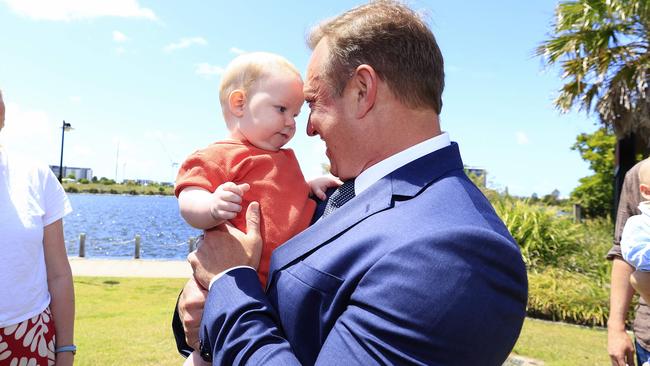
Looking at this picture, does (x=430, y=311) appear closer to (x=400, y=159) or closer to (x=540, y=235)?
(x=400, y=159)

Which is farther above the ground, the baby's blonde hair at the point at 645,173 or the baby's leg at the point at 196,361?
the baby's blonde hair at the point at 645,173

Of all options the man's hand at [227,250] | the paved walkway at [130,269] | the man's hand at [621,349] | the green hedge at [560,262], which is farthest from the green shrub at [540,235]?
the man's hand at [227,250]

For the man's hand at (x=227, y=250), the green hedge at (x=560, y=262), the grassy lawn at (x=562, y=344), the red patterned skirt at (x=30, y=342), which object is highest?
the man's hand at (x=227, y=250)

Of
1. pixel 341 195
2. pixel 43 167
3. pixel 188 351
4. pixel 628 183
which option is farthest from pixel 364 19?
pixel 628 183

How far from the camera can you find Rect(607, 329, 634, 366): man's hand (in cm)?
328

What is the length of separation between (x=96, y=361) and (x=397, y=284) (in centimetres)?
621

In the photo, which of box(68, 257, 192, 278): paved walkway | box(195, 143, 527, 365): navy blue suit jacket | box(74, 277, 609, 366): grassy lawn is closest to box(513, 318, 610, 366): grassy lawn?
box(74, 277, 609, 366): grassy lawn

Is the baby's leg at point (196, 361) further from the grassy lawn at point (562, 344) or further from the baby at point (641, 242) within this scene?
the grassy lawn at point (562, 344)

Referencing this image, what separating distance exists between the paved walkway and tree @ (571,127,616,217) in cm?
2730

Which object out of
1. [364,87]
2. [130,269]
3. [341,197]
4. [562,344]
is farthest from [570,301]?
[130,269]

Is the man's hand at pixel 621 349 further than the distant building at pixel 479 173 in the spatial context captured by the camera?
No

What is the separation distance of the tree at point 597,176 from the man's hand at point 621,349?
32.7 meters

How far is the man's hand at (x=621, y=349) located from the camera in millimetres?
3275

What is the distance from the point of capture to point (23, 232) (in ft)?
8.37
